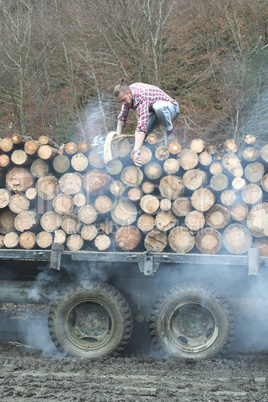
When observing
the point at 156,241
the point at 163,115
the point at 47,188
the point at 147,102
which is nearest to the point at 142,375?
the point at 156,241

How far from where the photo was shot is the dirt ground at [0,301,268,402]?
3.94 meters

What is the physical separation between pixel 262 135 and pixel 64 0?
27.6ft

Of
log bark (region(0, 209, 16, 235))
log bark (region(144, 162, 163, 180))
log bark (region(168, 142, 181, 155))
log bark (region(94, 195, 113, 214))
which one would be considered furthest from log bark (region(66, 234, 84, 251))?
log bark (region(168, 142, 181, 155))

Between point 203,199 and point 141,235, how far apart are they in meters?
0.90

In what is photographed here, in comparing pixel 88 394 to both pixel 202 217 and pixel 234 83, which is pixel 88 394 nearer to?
pixel 202 217

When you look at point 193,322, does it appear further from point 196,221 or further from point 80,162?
point 80,162

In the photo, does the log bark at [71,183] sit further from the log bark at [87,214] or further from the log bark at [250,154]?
the log bark at [250,154]

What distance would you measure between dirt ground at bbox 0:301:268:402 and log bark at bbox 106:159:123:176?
2.29 metres

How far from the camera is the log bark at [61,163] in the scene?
5.62m

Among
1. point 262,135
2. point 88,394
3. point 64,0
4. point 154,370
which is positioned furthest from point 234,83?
point 88,394

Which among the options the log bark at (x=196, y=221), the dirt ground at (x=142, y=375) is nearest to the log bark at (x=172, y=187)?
the log bark at (x=196, y=221)

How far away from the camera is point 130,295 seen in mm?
5590

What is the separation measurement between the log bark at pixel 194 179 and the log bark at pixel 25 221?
1.99 m

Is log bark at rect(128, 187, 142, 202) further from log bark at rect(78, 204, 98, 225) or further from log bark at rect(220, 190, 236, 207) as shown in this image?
log bark at rect(220, 190, 236, 207)
